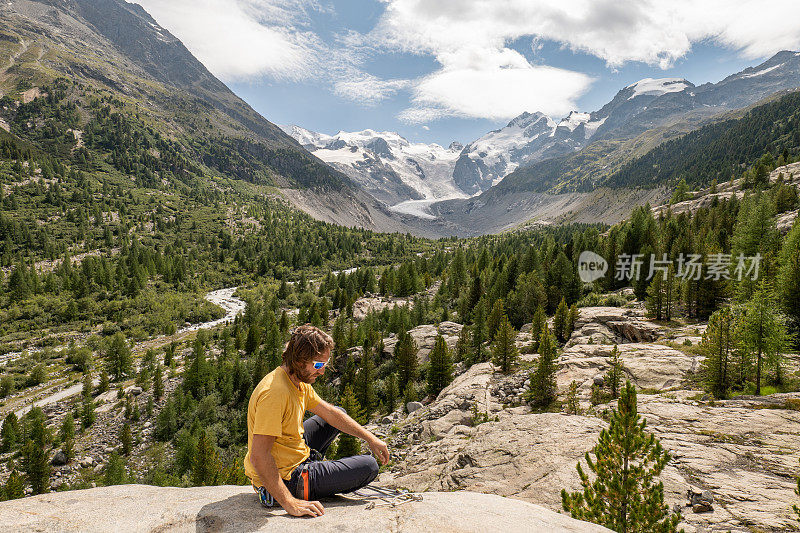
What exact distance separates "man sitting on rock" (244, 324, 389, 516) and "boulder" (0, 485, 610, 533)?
308 mm

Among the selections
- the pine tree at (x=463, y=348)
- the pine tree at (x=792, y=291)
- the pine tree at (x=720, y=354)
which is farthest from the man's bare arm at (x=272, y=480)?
the pine tree at (x=463, y=348)

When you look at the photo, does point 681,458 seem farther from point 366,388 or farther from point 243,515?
point 366,388

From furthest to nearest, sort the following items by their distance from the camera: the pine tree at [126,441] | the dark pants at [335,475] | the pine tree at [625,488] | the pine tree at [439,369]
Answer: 1. the pine tree at [126,441]
2. the pine tree at [439,369]
3. the pine tree at [625,488]
4. the dark pants at [335,475]

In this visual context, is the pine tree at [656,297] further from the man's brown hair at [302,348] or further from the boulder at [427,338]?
the man's brown hair at [302,348]

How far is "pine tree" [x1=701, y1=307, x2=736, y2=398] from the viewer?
20.7 metres

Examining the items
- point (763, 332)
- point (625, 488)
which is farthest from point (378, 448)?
point (763, 332)

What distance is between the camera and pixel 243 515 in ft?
17.6

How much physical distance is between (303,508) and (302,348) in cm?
237

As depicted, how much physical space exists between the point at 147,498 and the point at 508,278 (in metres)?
75.2

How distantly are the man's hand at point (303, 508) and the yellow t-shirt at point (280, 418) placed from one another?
716mm

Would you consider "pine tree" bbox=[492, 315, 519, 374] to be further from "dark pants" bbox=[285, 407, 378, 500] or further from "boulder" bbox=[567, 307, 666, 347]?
"dark pants" bbox=[285, 407, 378, 500]

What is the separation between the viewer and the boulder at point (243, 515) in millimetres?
4996

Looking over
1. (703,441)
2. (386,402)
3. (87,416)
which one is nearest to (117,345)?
(87,416)

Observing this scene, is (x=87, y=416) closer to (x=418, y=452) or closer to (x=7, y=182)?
(x=418, y=452)
